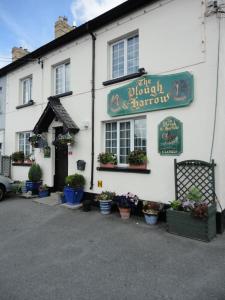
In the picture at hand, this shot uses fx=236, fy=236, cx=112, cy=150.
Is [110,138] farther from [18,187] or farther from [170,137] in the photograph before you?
[18,187]

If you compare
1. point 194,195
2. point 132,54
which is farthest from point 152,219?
point 132,54

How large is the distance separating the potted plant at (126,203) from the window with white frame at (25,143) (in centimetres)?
634

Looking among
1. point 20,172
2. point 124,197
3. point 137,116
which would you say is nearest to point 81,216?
point 124,197

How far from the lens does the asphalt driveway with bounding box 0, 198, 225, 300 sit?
3.32 metres

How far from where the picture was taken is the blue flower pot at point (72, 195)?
788 centimetres

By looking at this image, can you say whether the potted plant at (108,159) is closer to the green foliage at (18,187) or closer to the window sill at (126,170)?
the window sill at (126,170)

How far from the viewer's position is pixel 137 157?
22.2 feet

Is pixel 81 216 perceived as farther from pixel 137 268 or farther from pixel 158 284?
pixel 158 284

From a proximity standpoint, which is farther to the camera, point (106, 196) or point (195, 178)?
point (106, 196)

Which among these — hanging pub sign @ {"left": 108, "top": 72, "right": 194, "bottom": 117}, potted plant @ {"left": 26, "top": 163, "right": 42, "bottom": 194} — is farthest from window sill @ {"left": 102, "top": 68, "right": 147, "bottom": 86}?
potted plant @ {"left": 26, "top": 163, "right": 42, "bottom": 194}

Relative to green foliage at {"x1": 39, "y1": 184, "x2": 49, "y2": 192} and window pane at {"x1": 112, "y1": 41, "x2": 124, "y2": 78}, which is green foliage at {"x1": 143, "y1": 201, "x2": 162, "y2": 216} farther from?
green foliage at {"x1": 39, "y1": 184, "x2": 49, "y2": 192}

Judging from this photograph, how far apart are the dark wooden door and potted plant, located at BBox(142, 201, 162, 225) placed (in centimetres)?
432

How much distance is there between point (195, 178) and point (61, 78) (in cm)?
688

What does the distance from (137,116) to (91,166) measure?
7.89ft
